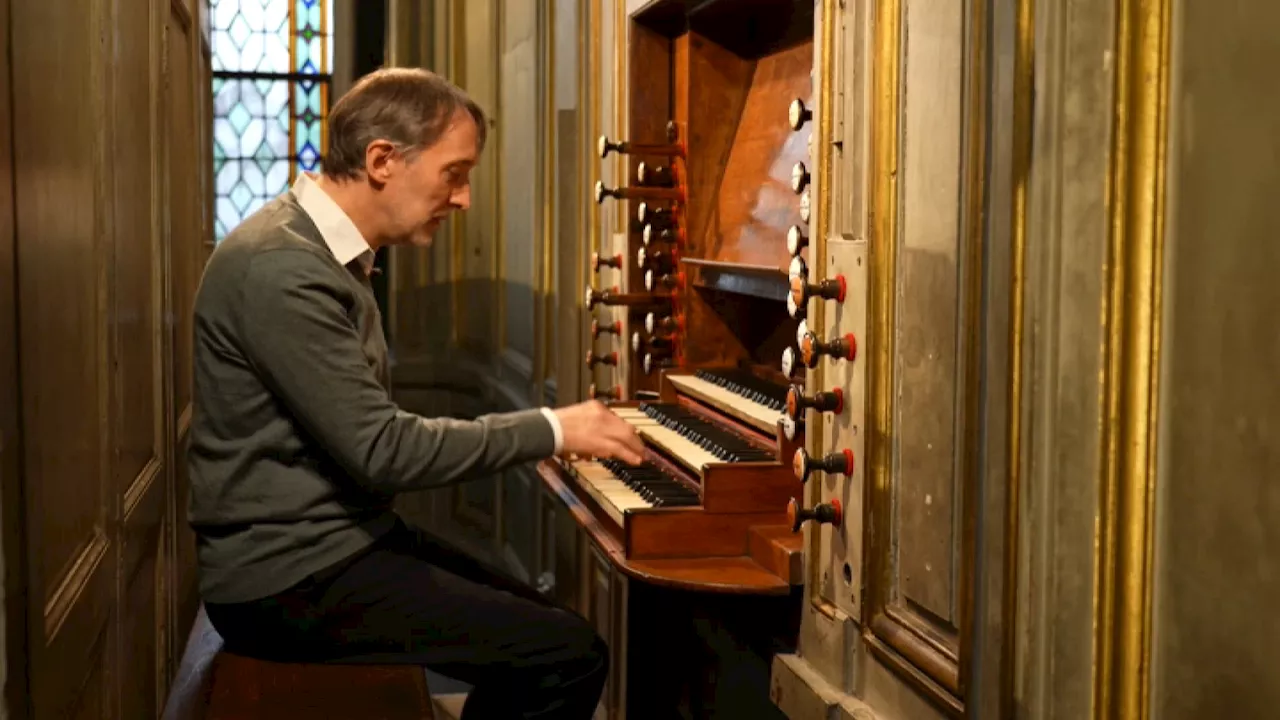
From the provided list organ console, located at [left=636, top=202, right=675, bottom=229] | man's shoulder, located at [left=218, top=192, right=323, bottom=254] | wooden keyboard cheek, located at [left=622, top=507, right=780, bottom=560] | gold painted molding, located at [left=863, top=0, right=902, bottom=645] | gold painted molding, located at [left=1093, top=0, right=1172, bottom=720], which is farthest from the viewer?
organ console, located at [left=636, top=202, right=675, bottom=229]

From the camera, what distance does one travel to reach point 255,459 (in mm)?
2699

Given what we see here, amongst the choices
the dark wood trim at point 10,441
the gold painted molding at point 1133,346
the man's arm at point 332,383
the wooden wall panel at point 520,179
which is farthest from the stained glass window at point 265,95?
the gold painted molding at point 1133,346

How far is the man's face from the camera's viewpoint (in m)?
2.91

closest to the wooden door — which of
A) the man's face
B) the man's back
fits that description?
the man's back

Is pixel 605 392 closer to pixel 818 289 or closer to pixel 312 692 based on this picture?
pixel 312 692

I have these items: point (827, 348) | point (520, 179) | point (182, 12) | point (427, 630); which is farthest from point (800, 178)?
point (520, 179)

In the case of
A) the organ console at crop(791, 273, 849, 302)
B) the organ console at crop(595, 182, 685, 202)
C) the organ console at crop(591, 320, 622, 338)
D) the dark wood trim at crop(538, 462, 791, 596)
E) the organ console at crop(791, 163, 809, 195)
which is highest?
the organ console at crop(595, 182, 685, 202)

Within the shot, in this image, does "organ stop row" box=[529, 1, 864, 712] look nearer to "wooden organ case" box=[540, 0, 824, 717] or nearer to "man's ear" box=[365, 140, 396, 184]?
"wooden organ case" box=[540, 0, 824, 717]

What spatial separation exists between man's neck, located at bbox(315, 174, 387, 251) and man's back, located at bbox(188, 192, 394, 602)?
0.15 metres

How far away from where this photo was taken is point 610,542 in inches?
127

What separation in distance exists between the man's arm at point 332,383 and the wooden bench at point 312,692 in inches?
24.6

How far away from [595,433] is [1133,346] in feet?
4.02

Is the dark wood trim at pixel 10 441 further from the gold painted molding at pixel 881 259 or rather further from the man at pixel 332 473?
the gold painted molding at pixel 881 259

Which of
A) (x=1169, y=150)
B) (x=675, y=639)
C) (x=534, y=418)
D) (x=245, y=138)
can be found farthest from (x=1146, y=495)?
(x=245, y=138)
